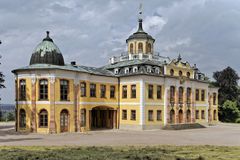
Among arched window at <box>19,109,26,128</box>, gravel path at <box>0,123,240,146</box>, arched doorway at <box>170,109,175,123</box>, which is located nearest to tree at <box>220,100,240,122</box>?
arched doorway at <box>170,109,175,123</box>

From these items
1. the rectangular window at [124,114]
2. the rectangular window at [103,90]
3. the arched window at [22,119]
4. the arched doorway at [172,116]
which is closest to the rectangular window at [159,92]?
the arched doorway at [172,116]

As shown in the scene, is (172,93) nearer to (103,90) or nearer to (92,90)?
(103,90)

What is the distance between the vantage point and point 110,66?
Result: 54.2 metres

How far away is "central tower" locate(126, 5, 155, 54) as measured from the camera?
183 ft

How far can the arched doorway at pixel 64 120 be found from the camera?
41050mm

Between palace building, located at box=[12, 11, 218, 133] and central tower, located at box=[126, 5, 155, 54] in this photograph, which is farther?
central tower, located at box=[126, 5, 155, 54]

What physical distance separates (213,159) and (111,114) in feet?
104

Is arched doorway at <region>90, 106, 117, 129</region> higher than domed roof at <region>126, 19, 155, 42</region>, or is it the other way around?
domed roof at <region>126, 19, 155, 42</region>

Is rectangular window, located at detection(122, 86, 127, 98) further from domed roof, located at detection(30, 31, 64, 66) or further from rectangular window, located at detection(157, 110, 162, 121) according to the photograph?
domed roof, located at detection(30, 31, 64, 66)

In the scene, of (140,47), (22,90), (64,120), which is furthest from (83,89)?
(140,47)

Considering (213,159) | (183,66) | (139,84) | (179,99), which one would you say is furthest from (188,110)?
(213,159)

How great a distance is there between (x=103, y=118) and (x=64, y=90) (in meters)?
11.4

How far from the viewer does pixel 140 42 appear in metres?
55.9

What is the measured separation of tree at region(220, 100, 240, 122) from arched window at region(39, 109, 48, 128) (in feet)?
152
